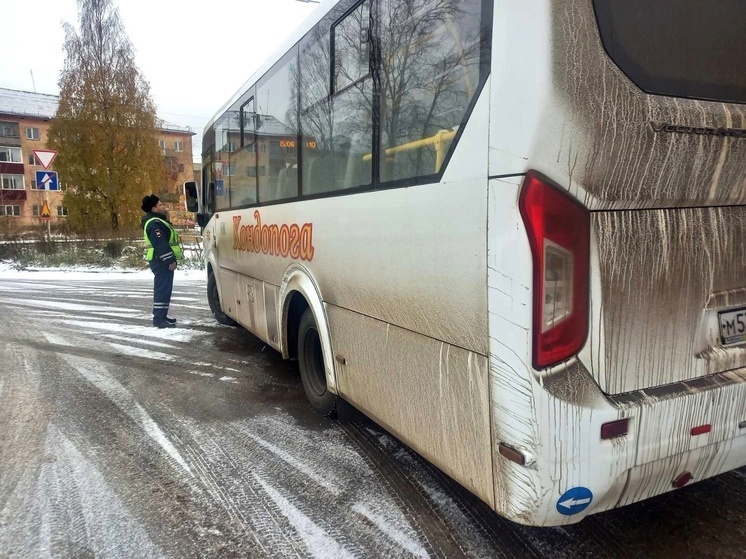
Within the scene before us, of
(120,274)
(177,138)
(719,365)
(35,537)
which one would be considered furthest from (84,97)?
(177,138)

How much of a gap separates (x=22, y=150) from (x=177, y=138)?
17097 mm

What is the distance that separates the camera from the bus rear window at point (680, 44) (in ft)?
6.31

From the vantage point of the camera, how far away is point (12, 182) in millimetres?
54438

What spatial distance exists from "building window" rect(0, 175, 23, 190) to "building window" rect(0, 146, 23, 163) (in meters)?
1.63

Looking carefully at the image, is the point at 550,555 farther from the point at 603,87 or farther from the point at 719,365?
the point at 603,87

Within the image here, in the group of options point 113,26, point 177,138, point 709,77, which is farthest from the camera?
point 177,138

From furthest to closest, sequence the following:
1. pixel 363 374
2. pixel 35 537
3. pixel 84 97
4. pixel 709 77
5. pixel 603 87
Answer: pixel 84 97
pixel 363 374
pixel 35 537
pixel 709 77
pixel 603 87

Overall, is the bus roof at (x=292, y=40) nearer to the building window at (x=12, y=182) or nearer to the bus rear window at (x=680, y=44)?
the bus rear window at (x=680, y=44)

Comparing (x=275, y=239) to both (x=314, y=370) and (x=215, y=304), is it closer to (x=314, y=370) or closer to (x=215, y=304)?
(x=314, y=370)

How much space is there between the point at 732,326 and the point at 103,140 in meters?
30.5

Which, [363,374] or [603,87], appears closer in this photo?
[603,87]

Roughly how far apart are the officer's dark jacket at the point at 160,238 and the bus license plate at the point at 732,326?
7.39m

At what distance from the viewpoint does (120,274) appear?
54.2 ft

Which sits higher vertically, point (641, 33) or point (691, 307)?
point (641, 33)
